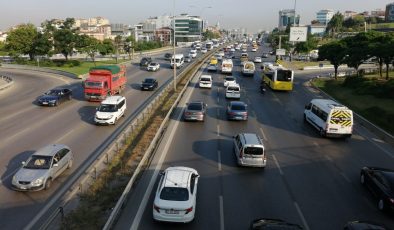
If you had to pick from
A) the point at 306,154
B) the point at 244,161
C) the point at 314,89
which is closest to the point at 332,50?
the point at 314,89

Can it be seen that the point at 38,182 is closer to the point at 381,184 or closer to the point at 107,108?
the point at 107,108

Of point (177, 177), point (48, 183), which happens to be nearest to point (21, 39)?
point (48, 183)

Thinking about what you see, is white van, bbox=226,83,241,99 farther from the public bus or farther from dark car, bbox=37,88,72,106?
dark car, bbox=37,88,72,106

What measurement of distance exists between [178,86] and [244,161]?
30.5 meters

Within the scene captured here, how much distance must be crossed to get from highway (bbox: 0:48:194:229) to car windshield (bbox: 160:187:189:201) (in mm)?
5044

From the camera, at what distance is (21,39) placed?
71688 millimetres

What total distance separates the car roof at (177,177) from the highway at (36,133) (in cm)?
508

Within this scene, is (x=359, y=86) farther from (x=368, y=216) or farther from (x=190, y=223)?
(x=190, y=223)

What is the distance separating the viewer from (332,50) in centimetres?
5928

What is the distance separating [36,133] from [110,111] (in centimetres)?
561

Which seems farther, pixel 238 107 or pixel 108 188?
pixel 238 107

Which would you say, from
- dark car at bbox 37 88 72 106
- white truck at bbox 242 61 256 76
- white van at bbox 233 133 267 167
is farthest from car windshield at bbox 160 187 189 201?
white truck at bbox 242 61 256 76

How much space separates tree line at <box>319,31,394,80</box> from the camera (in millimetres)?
47638

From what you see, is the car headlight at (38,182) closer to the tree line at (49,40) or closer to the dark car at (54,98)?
the dark car at (54,98)
